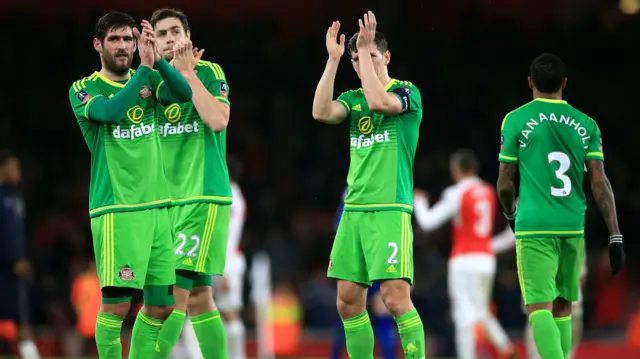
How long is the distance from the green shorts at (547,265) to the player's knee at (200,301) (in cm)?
200

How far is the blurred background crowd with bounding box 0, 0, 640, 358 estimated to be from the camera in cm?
1825

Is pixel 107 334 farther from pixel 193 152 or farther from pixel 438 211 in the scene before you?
pixel 438 211

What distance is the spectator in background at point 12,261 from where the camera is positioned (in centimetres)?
1195

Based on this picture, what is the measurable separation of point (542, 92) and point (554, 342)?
1.62 metres

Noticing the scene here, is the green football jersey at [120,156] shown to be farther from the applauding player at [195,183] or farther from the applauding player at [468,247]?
the applauding player at [468,247]

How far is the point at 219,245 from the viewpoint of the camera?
709 centimetres

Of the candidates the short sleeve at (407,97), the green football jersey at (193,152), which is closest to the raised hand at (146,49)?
the green football jersey at (193,152)

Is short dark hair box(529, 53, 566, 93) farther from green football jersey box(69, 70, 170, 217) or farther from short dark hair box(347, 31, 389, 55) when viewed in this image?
green football jersey box(69, 70, 170, 217)

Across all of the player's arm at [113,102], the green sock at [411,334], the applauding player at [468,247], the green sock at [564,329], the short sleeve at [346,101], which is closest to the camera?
the player's arm at [113,102]

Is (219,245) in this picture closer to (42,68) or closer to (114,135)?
(114,135)

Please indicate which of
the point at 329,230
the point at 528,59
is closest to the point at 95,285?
the point at 329,230

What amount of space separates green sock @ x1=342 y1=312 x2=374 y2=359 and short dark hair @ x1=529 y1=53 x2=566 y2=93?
6.19ft

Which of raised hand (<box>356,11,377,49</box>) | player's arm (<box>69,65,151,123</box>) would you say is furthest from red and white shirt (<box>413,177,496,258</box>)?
player's arm (<box>69,65,151,123</box>)

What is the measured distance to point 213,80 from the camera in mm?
7156
